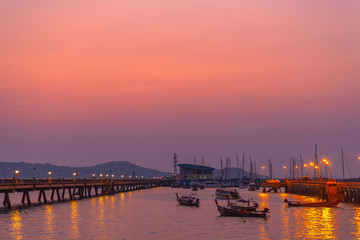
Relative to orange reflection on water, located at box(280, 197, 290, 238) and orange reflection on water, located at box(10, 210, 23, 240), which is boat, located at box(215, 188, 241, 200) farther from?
orange reflection on water, located at box(10, 210, 23, 240)

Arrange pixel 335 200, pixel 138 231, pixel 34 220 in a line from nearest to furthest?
1. pixel 138 231
2. pixel 34 220
3. pixel 335 200

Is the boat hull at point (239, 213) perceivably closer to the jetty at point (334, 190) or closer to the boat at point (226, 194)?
the jetty at point (334, 190)

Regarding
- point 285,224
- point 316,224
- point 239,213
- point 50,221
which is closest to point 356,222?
point 316,224

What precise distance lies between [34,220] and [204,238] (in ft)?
106

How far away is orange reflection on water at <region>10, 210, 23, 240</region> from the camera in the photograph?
61.2m

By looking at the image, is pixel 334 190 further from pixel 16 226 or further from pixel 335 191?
pixel 16 226

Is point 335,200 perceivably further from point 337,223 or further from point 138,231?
point 138,231

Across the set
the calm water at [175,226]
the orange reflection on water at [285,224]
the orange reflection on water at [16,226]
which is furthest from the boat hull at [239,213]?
the orange reflection on water at [16,226]

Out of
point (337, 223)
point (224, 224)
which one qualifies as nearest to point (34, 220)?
point (224, 224)

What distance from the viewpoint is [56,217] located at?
279 ft

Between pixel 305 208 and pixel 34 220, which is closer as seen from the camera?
pixel 34 220

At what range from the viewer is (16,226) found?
7012 cm

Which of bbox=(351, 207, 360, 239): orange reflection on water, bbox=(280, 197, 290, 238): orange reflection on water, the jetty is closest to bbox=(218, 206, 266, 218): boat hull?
bbox=(280, 197, 290, 238): orange reflection on water

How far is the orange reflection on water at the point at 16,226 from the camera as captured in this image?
2408 inches
